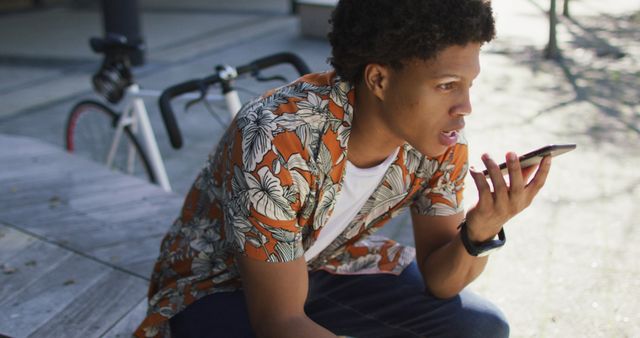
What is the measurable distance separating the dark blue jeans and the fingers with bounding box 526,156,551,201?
467 mm

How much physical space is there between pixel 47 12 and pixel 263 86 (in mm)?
8919

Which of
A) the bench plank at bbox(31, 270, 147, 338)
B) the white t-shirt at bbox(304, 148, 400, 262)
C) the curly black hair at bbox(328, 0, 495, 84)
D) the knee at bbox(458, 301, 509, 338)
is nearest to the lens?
the curly black hair at bbox(328, 0, 495, 84)

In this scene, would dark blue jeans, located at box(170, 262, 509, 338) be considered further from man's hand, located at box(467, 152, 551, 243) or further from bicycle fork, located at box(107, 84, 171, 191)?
bicycle fork, located at box(107, 84, 171, 191)

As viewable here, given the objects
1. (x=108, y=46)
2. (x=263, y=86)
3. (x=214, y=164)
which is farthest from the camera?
(x=263, y=86)

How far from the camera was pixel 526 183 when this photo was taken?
186 cm

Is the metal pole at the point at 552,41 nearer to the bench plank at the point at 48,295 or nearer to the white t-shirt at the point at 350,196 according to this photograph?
the bench plank at the point at 48,295

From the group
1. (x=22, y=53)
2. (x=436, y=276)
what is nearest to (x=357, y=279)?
(x=436, y=276)

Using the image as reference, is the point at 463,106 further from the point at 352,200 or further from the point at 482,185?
the point at 352,200

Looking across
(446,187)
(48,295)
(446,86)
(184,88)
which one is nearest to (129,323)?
(48,295)

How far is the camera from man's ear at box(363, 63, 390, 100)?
178 cm

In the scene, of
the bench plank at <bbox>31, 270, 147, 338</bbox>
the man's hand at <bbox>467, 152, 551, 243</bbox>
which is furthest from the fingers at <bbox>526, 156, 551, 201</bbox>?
the bench plank at <bbox>31, 270, 147, 338</bbox>

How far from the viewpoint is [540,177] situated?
180 centimetres

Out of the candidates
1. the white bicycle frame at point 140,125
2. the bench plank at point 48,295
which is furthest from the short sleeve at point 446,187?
the white bicycle frame at point 140,125

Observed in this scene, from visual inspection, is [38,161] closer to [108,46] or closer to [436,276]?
[108,46]
